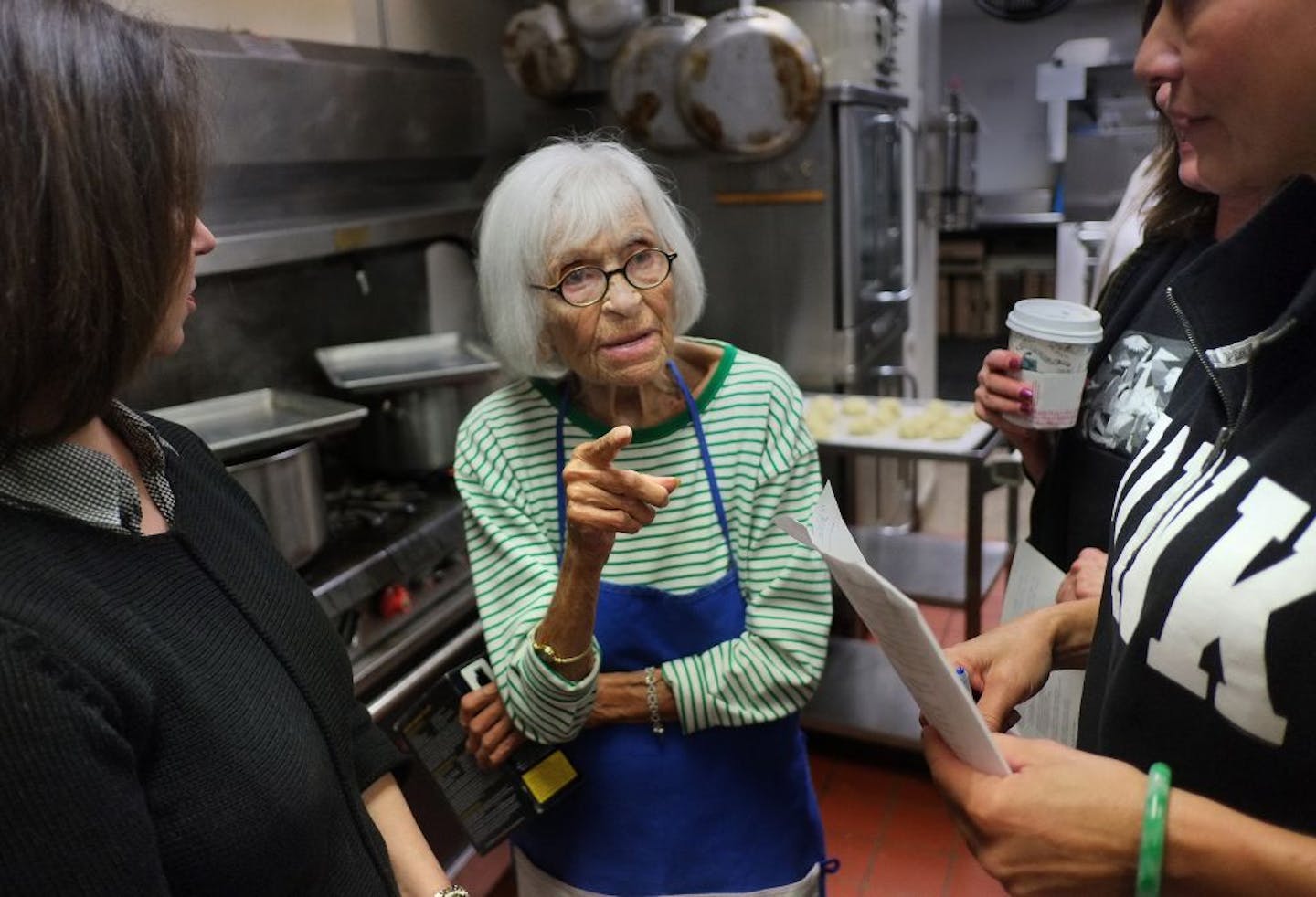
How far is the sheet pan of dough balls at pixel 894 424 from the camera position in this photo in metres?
2.55

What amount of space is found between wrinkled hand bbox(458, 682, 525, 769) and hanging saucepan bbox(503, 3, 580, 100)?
223 centimetres

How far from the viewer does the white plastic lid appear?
1210 mm

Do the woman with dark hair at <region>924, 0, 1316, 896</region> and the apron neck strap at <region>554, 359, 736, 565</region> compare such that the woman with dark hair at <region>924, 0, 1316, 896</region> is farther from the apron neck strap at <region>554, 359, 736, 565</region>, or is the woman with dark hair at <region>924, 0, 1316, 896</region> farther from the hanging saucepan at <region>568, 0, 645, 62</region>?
the hanging saucepan at <region>568, 0, 645, 62</region>

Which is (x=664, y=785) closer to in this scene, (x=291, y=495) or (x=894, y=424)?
(x=291, y=495)

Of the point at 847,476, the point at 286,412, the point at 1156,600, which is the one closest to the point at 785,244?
the point at 847,476

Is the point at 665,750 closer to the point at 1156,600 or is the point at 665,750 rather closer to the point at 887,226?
the point at 1156,600

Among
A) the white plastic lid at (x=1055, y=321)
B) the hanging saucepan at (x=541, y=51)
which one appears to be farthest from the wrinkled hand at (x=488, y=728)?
the hanging saucepan at (x=541, y=51)

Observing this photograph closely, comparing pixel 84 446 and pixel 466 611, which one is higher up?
pixel 84 446

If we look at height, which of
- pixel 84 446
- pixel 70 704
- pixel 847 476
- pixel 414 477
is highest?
pixel 84 446

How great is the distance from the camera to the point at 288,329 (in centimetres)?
236

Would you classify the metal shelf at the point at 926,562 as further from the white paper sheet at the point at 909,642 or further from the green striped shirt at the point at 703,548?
the white paper sheet at the point at 909,642

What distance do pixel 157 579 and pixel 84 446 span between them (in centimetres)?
→ 12

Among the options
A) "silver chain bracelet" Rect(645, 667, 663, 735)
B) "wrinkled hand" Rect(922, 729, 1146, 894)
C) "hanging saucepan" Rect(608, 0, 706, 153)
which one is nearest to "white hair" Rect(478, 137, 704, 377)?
"silver chain bracelet" Rect(645, 667, 663, 735)

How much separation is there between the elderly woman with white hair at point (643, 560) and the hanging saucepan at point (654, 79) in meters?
1.61
